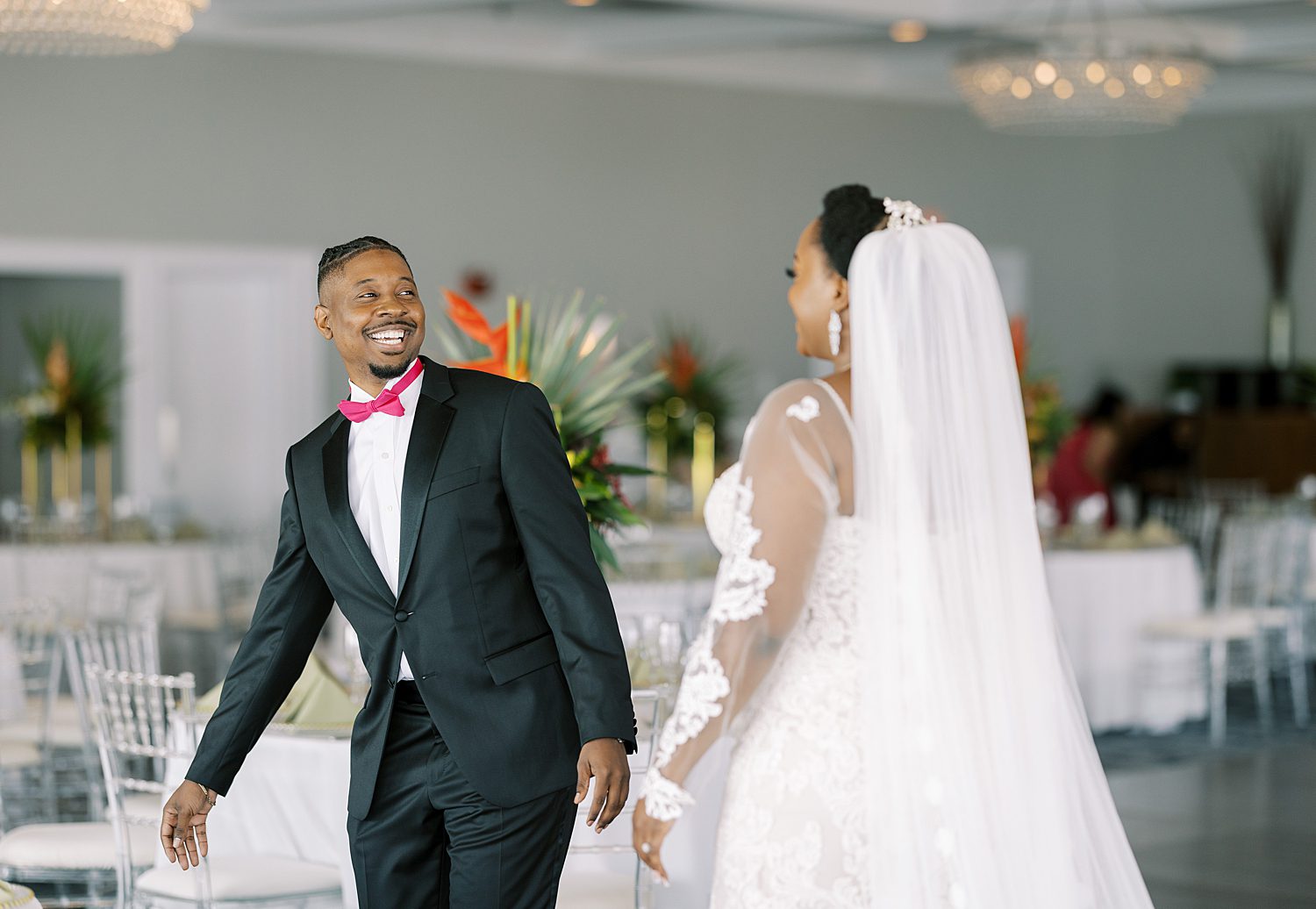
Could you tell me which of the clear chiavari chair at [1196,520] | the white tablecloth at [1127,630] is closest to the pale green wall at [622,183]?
the clear chiavari chair at [1196,520]

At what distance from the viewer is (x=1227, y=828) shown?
6.67m

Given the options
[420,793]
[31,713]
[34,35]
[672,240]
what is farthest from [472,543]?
[672,240]

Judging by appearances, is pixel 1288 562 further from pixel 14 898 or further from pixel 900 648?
pixel 14 898

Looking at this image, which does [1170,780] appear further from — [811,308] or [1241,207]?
[1241,207]

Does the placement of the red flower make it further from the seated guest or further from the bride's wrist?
the bride's wrist

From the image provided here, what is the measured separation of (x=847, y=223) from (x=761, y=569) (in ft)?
1.90

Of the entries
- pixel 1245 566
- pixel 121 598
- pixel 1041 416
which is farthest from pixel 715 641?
pixel 1245 566

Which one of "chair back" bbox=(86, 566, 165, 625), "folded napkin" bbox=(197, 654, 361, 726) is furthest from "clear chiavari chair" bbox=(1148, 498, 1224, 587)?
"folded napkin" bbox=(197, 654, 361, 726)

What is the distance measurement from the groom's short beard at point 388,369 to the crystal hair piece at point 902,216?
794mm

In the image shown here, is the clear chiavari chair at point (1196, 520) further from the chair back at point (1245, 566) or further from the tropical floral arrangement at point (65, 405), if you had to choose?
the tropical floral arrangement at point (65, 405)

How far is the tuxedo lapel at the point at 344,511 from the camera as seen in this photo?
102 inches

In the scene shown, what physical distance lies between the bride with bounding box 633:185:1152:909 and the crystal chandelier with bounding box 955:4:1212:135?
20.3 feet

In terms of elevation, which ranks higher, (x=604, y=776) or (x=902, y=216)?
(x=902, y=216)

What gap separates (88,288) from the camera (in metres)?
13.6
